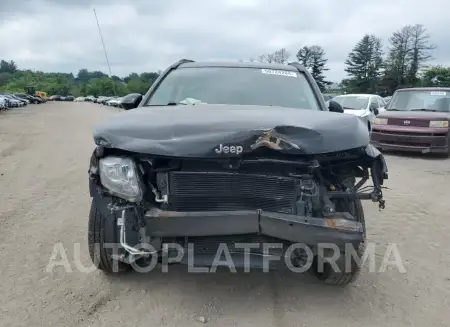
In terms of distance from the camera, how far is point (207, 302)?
3211 mm

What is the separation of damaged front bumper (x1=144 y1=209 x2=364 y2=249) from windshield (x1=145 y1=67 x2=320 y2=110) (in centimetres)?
155

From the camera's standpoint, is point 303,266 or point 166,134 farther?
point 303,266

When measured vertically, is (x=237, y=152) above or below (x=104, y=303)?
above

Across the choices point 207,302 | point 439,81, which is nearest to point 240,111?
point 207,302

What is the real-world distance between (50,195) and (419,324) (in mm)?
4794

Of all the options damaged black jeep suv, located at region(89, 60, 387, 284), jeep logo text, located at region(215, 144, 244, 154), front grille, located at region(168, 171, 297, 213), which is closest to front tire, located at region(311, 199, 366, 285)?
damaged black jeep suv, located at region(89, 60, 387, 284)

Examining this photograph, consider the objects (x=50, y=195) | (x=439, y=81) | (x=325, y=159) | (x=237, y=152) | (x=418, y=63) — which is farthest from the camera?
(x=418, y=63)

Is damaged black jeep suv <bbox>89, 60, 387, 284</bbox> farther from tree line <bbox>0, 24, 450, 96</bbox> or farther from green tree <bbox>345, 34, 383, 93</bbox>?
green tree <bbox>345, 34, 383, 93</bbox>

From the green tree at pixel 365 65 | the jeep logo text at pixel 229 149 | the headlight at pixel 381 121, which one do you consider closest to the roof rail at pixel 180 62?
the jeep logo text at pixel 229 149

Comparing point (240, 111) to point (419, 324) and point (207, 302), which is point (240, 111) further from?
point (419, 324)

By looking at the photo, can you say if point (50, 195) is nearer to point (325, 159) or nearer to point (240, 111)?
point (240, 111)

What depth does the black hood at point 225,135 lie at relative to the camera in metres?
2.69

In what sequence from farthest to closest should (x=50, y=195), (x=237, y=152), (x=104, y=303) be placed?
(x=50, y=195) < (x=104, y=303) < (x=237, y=152)

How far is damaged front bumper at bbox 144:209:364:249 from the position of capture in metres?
2.71
